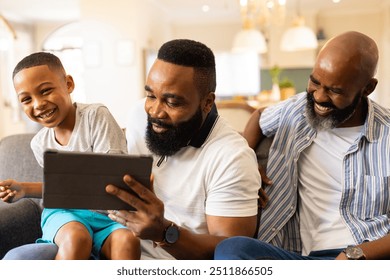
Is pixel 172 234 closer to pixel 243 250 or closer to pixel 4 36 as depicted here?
pixel 243 250

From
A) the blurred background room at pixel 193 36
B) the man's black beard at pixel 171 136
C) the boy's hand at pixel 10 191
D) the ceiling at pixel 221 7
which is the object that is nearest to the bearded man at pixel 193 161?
the man's black beard at pixel 171 136

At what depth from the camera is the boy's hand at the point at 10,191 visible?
1.02 m

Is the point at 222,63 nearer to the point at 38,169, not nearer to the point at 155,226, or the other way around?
the point at 38,169

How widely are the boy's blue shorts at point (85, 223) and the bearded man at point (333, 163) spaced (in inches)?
15.4

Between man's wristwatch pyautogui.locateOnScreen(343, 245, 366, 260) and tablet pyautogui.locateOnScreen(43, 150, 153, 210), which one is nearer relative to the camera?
tablet pyautogui.locateOnScreen(43, 150, 153, 210)

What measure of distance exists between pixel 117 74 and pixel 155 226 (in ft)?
12.0

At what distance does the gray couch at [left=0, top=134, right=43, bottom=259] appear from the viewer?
1.27 m

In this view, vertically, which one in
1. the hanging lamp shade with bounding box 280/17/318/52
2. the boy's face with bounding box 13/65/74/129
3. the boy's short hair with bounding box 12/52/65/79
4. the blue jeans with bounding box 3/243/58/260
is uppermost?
the boy's short hair with bounding box 12/52/65/79

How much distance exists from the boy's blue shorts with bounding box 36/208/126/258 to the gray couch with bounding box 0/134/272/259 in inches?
7.7

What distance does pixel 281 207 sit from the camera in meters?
1.19

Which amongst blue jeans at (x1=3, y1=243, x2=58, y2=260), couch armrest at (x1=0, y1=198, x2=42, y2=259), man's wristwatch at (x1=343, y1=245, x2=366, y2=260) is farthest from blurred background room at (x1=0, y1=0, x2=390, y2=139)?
man's wristwatch at (x1=343, y1=245, x2=366, y2=260)

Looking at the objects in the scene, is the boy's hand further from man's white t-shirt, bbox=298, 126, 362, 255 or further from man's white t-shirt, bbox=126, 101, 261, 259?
man's white t-shirt, bbox=298, 126, 362, 255

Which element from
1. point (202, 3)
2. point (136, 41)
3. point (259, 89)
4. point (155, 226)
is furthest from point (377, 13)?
point (155, 226)

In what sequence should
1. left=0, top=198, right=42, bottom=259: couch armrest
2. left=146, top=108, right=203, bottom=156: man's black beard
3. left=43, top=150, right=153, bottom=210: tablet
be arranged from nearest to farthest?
left=43, top=150, right=153, bottom=210: tablet, left=146, top=108, right=203, bottom=156: man's black beard, left=0, top=198, right=42, bottom=259: couch armrest
